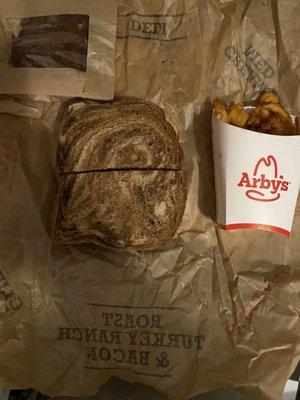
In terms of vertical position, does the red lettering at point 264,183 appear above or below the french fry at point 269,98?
below

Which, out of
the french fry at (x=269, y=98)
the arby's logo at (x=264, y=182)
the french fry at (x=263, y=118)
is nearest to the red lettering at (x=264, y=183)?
the arby's logo at (x=264, y=182)

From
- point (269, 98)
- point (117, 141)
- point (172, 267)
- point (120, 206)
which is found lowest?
point (172, 267)

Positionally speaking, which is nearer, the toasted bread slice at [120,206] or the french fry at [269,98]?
the toasted bread slice at [120,206]

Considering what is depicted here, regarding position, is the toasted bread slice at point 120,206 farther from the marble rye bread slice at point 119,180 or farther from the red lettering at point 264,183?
the red lettering at point 264,183

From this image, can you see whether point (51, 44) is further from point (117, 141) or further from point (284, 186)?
point (284, 186)

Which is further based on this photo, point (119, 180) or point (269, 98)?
point (269, 98)

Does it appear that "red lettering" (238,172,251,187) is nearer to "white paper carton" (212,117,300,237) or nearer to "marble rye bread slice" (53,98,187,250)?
"white paper carton" (212,117,300,237)

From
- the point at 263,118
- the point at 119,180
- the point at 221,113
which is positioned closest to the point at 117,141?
the point at 119,180
